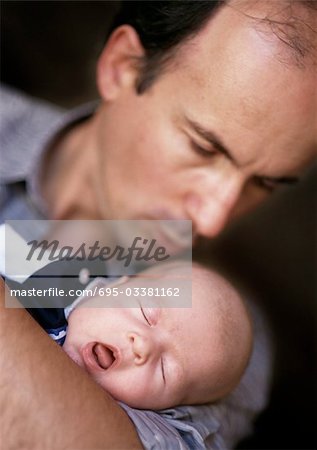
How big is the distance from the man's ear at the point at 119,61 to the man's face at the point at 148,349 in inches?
19.1

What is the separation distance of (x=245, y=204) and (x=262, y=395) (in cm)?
37

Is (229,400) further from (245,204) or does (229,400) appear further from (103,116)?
(103,116)

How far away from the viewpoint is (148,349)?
832mm

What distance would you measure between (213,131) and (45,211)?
48 cm

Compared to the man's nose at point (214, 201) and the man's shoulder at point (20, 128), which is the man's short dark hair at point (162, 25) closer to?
the man's nose at point (214, 201)

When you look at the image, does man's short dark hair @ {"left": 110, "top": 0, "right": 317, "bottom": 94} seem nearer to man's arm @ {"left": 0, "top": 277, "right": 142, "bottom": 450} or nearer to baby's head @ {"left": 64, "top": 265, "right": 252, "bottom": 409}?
baby's head @ {"left": 64, "top": 265, "right": 252, "bottom": 409}

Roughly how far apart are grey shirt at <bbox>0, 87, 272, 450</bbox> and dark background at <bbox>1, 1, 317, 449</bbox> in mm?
102

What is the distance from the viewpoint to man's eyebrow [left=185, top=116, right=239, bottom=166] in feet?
3.35

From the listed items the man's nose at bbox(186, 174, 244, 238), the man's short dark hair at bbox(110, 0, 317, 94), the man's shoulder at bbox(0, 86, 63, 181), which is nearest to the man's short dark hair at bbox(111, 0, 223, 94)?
the man's short dark hair at bbox(110, 0, 317, 94)

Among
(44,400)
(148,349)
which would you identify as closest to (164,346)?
(148,349)

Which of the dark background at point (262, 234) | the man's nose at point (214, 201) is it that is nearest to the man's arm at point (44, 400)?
the man's nose at point (214, 201)

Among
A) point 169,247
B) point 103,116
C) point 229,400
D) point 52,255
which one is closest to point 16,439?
point 52,255

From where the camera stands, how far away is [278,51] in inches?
37.9

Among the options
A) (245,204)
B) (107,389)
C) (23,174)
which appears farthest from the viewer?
(23,174)
